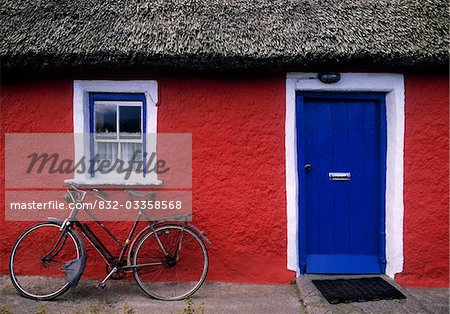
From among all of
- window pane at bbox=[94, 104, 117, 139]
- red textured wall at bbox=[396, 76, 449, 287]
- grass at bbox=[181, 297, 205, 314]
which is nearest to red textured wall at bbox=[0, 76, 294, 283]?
window pane at bbox=[94, 104, 117, 139]

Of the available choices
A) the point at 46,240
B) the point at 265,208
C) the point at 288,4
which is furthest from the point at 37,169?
the point at 288,4

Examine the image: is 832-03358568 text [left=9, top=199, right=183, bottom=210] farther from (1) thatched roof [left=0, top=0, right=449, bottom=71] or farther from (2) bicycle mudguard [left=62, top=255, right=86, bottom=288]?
(1) thatched roof [left=0, top=0, right=449, bottom=71]

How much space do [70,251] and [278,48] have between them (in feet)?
9.97

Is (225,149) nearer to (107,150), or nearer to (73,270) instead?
(107,150)

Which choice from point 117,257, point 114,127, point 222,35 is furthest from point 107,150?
point 222,35

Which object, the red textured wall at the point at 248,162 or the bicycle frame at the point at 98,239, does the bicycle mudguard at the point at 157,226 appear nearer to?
the bicycle frame at the point at 98,239

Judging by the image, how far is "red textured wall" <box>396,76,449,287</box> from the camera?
13.0 feet

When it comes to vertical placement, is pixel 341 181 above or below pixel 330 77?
below

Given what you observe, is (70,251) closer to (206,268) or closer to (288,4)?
(206,268)

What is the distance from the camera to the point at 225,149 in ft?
13.1

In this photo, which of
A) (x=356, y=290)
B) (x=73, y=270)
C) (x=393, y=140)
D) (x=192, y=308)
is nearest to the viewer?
(x=192, y=308)

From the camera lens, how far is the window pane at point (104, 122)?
4.07 metres

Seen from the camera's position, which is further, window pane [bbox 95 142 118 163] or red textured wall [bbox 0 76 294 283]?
window pane [bbox 95 142 118 163]

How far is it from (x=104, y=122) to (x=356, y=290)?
316 cm
